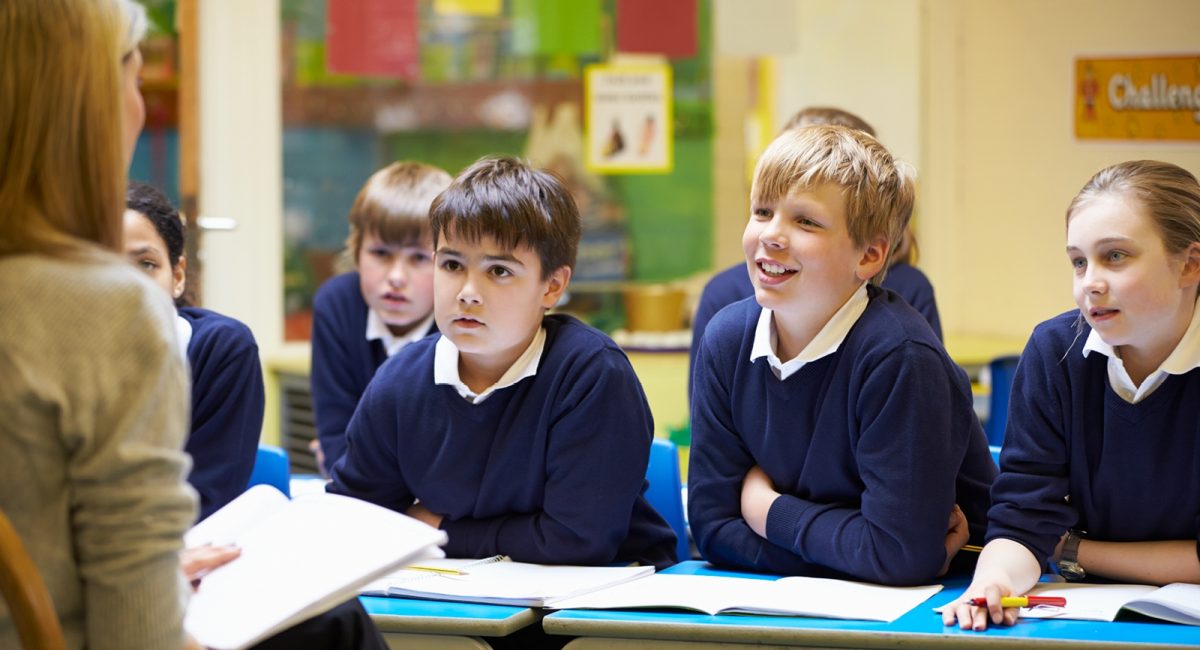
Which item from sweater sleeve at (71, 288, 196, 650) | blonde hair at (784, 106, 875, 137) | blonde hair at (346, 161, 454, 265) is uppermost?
blonde hair at (784, 106, 875, 137)

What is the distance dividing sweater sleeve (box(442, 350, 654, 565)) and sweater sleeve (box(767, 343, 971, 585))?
32 cm

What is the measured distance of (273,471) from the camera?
100 inches

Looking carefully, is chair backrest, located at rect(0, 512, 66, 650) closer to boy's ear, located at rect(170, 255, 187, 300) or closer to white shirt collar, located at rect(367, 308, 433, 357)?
boy's ear, located at rect(170, 255, 187, 300)

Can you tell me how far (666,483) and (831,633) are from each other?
81 cm

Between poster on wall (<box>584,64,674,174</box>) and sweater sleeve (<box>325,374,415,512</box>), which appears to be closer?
sweater sleeve (<box>325,374,415,512</box>)

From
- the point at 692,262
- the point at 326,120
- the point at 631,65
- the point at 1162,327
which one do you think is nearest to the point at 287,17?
the point at 326,120

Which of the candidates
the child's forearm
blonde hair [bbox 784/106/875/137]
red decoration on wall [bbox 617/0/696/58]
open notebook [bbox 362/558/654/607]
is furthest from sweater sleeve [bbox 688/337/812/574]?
red decoration on wall [bbox 617/0/696/58]

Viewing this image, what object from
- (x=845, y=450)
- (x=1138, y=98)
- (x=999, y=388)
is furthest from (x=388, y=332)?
(x=1138, y=98)

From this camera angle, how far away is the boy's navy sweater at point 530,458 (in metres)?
2.13

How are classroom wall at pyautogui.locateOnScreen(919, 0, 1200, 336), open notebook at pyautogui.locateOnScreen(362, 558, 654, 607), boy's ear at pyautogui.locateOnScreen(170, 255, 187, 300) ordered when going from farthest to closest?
classroom wall at pyautogui.locateOnScreen(919, 0, 1200, 336) → boy's ear at pyautogui.locateOnScreen(170, 255, 187, 300) → open notebook at pyautogui.locateOnScreen(362, 558, 654, 607)

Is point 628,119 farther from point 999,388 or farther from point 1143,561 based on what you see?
point 1143,561

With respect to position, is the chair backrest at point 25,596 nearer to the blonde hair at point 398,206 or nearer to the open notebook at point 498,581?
the open notebook at point 498,581

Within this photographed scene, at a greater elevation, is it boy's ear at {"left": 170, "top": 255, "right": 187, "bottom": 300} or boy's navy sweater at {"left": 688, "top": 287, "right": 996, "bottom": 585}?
boy's ear at {"left": 170, "top": 255, "right": 187, "bottom": 300}

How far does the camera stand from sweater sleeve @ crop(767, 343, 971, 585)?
194 centimetres
